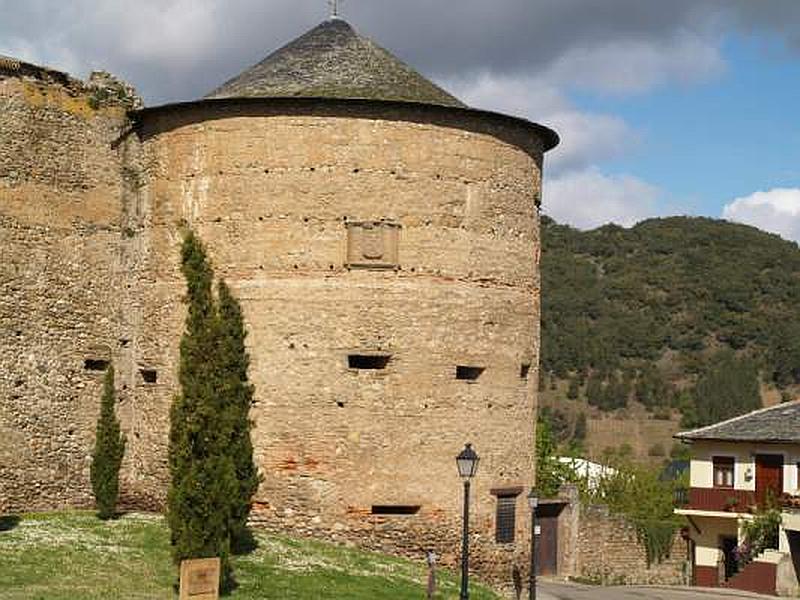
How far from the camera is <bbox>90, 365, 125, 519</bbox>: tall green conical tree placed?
2281 cm

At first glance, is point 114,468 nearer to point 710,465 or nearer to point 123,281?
point 123,281

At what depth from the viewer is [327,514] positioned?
22375 millimetres

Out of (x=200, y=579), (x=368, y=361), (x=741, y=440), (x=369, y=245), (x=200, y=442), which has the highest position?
(x=369, y=245)

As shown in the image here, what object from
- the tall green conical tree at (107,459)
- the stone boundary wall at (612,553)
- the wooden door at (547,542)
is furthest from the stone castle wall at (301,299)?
the stone boundary wall at (612,553)

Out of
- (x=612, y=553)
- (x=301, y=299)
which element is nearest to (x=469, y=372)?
(x=301, y=299)

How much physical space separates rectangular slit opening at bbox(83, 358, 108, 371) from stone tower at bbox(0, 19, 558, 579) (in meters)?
0.08

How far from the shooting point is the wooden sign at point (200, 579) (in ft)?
53.5

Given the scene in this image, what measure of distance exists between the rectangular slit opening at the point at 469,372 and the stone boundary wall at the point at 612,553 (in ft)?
30.5

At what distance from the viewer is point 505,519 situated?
2381 centimetres

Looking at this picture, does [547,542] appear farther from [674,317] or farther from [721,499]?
[674,317]

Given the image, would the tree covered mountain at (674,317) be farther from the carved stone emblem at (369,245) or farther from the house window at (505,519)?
the carved stone emblem at (369,245)

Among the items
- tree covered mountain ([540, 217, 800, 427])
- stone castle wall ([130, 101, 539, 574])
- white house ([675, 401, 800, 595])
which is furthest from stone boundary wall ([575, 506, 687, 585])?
tree covered mountain ([540, 217, 800, 427])

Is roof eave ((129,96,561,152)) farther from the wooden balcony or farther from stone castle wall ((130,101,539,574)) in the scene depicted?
the wooden balcony

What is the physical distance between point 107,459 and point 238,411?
4231 mm
